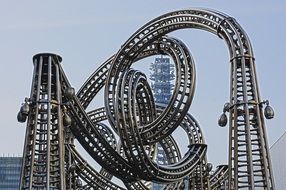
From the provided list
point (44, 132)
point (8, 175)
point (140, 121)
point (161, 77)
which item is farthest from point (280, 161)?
point (161, 77)

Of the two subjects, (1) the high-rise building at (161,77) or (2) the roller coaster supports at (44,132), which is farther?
(1) the high-rise building at (161,77)

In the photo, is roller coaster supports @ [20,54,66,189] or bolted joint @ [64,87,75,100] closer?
roller coaster supports @ [20,54,66,189]

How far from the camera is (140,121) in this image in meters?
27.2

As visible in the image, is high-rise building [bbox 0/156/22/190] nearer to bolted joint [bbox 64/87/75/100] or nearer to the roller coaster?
the roller coaster

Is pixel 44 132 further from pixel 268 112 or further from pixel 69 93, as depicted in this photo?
pixel 268 112

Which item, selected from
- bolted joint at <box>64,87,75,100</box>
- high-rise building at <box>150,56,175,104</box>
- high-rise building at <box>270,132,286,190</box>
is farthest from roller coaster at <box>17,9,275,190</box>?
high-rise building at <box>150,56,175,104</box>

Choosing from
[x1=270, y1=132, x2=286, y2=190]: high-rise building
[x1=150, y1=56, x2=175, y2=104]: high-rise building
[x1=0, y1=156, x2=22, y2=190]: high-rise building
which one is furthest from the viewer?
[x1=150, y1=56, x2=175, y2=104]: high-rise building

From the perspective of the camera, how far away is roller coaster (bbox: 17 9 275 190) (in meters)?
17.1

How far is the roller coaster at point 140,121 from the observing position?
17.1m

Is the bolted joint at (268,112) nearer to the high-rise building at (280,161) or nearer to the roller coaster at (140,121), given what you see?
the roller coaster at (140,121)

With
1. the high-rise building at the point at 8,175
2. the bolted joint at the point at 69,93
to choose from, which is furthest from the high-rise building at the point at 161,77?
the bolted joint at the point at 69,93

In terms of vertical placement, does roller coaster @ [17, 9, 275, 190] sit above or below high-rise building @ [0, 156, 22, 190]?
below

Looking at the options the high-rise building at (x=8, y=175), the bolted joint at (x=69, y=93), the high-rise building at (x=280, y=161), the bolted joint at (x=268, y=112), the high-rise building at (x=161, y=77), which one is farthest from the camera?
the high-rise building at (x=161, y=77)

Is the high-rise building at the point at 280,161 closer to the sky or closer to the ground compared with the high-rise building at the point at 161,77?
closer to the ground
